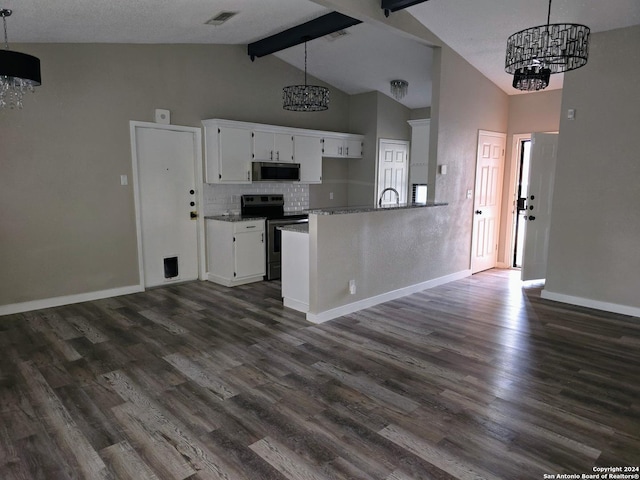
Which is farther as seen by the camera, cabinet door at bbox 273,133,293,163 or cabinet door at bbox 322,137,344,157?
cabinet door at bbox 322,137,344,157

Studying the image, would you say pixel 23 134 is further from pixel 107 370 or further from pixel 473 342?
pixel 473 342

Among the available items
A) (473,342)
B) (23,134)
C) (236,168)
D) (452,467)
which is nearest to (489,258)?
(473,342)

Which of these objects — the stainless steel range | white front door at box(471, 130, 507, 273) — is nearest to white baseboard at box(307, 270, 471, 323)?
white front door at box(471, 130, 507, 273)

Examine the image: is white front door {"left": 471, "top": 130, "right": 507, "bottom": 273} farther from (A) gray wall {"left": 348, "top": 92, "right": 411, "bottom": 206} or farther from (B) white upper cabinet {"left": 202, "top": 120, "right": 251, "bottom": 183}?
(B) white upper cabinet {"left": 202, "top": 120, "right": 251, "bottom": 183}

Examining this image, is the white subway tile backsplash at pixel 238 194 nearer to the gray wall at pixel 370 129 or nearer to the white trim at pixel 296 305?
the gray wall at pixel 370 129

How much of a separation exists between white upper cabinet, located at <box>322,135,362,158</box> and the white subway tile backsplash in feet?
2.32

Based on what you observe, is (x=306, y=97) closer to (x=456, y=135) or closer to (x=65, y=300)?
(x=456, y=135)

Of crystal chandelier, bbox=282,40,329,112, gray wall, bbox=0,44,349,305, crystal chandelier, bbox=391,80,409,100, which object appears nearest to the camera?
gray wall, bbox=0,44,349,305

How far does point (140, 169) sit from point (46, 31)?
1629mm

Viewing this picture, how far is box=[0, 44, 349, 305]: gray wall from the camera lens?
4266 millimetres

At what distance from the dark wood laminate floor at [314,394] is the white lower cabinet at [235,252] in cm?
104

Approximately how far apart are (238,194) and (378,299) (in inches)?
103

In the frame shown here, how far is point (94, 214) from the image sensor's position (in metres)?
4.75

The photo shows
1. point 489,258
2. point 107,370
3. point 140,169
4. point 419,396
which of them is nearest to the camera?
point 419,396
